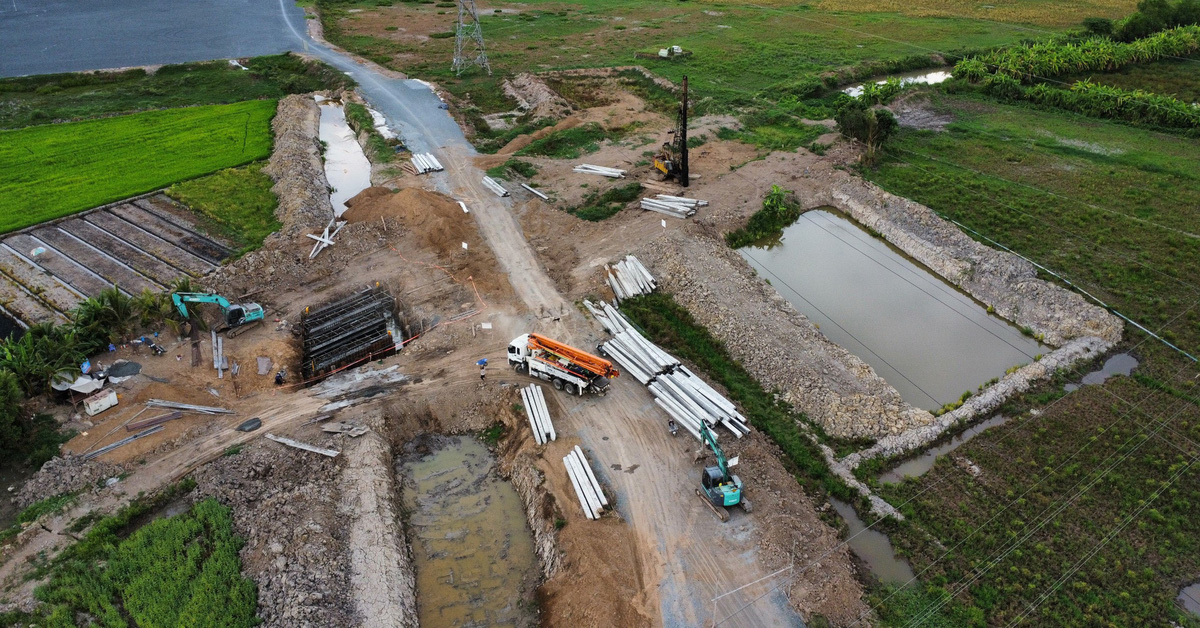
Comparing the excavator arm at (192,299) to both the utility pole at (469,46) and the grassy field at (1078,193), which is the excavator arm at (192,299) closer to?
the utility pole at (469,46)

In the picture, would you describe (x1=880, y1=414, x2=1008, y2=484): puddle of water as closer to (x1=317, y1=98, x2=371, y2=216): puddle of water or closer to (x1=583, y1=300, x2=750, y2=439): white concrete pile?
(x1=583, y1=300, x2=750, y2=439): white concrete pile

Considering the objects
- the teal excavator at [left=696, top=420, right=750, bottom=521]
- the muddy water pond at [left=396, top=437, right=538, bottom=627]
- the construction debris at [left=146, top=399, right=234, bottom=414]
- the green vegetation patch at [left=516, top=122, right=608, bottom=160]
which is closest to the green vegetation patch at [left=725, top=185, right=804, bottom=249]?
the green vegetation patch at [left=516, top=122, right=608, bottom=160]

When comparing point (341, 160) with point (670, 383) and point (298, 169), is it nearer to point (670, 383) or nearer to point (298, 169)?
point (298, 169)

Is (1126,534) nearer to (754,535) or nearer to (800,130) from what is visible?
(754,535)

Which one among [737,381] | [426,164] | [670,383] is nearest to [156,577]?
[670,383]

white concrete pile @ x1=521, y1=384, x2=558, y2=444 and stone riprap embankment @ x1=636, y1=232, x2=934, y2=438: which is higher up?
stone riprap embankment @ x1=636, y1=232, x2=934, y2=438

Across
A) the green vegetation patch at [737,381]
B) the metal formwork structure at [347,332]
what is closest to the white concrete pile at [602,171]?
the green vegetation patch at [737,381]
